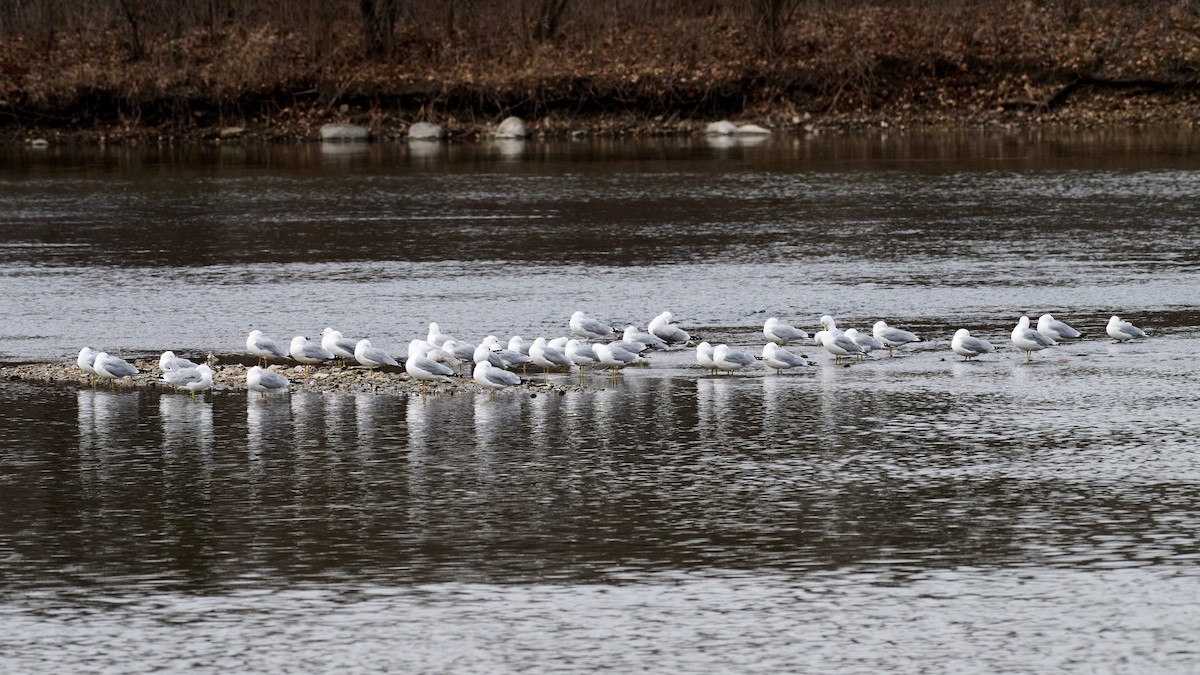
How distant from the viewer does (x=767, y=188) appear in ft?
131

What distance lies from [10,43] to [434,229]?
39.8 metres

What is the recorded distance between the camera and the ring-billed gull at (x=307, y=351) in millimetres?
18547

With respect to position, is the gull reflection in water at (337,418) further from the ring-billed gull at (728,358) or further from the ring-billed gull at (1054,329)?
the ring-billed gull at (1054,329)

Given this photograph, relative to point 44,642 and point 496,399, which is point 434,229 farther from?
point 44,642

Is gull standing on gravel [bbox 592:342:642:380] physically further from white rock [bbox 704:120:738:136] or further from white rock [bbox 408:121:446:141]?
white rock [bbox 408:121:446:141]

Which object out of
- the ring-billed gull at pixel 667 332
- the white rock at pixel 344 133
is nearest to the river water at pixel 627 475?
the ring-billed gull at pixel 667 332

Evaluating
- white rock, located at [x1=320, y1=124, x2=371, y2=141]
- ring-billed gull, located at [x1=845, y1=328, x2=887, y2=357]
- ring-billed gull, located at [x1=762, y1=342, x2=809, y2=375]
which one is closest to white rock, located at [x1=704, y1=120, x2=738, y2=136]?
white rock, located at [x1=320, y1=124, x2=371, y2=141]

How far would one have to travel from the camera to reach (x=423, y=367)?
1738cm

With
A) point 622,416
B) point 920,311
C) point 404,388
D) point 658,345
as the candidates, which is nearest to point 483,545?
point 622,416

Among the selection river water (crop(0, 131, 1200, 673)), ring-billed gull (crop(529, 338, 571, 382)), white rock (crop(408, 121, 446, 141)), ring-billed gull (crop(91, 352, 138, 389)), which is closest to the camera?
river water (crop(0, 131, 1200, 673))

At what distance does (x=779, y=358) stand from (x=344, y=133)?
144 ft

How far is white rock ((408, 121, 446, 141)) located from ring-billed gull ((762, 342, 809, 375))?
42533 mm

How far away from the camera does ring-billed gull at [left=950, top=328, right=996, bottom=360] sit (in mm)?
18609

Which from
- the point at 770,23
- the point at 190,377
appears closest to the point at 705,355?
the point at 190,377
